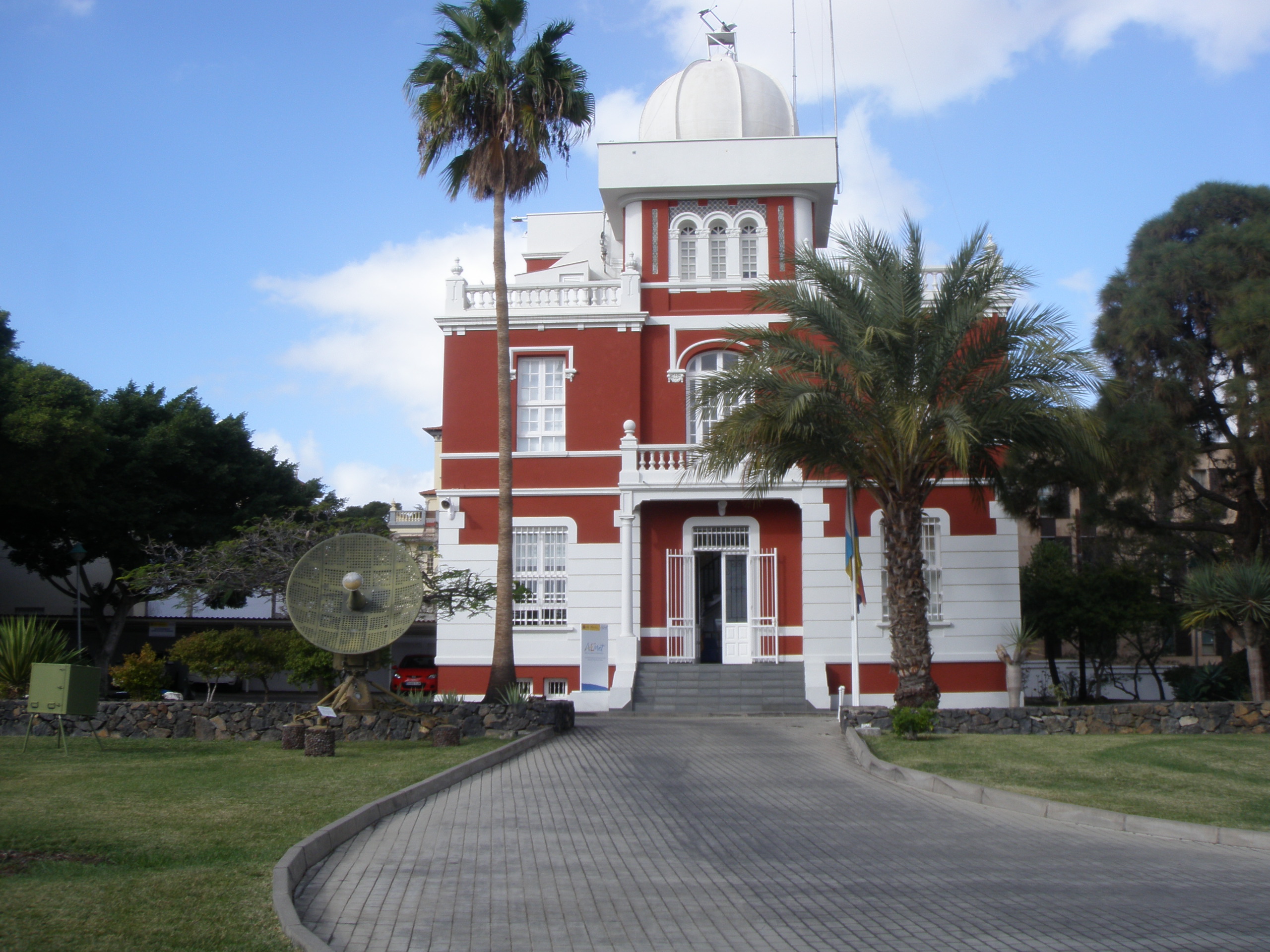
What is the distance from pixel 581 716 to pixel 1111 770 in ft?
36.4

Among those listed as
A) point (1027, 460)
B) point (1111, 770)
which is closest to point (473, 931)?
point (1111, 770)

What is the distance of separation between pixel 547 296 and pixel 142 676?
11.7 metres

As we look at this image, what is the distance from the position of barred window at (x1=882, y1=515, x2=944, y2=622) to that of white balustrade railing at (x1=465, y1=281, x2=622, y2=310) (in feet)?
27.5

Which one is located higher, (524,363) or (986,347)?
(524,363)

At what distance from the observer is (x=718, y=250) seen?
87.9 feet

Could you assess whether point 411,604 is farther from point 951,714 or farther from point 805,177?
point 805,177

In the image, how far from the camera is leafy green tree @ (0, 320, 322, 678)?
88.8 ft

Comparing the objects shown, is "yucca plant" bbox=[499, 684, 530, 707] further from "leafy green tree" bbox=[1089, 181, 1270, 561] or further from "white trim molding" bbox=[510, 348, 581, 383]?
"leafy green tree" bbox=[1089, 181, 1270, 561]

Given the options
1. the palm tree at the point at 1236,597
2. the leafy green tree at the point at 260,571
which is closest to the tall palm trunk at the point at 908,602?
the palm tree at the point at 1236,597

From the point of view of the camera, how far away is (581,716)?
21750 mm

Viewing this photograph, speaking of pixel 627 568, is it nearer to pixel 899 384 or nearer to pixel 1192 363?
pixel 899 384

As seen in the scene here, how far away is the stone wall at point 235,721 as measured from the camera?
52.2ft

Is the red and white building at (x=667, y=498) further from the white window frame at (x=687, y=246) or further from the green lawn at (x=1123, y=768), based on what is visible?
the green lawn at (x=1123, y=768)

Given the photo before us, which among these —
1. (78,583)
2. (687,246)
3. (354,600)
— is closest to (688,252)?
(687,246)
